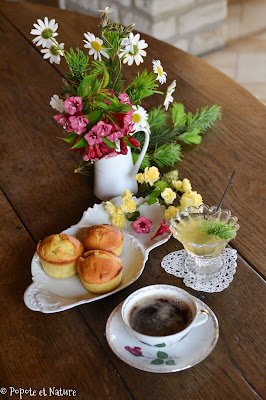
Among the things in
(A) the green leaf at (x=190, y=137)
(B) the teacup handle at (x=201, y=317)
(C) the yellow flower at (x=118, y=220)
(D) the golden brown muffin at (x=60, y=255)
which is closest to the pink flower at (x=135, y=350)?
(B) the teacup handle at (x=201, y=317)

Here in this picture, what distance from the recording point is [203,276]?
3.51 feet

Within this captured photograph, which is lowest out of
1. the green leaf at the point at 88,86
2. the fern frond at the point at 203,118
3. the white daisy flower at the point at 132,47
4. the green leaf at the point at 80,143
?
the fern frond at the point at 203,118

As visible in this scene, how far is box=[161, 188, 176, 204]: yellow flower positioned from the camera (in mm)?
1184

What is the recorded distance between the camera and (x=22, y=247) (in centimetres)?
117

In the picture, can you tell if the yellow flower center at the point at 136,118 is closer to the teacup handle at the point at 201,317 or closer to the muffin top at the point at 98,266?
the muffin top at the point at 98,266

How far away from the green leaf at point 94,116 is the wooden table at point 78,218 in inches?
9.8

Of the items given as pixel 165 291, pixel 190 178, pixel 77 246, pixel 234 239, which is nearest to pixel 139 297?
pixel 165 291

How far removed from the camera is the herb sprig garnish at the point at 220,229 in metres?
1.04

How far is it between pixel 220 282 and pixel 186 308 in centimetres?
14

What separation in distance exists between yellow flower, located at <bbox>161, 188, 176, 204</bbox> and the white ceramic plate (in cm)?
3

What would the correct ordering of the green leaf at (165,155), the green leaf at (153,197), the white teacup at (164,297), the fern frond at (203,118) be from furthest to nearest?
1. the fern frond at (203,118)
2. the green leaf at (165,155)
3. the green leaf at (153,197)
4. the white teacup at (164,297)

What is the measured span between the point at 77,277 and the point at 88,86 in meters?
0.38

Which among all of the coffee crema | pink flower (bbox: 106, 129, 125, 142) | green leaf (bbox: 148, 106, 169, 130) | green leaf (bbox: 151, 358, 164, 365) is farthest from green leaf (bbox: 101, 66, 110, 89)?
green leaf (bbox: 151, 358, 164, 365)

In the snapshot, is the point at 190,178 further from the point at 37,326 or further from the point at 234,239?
the point at 37,326
